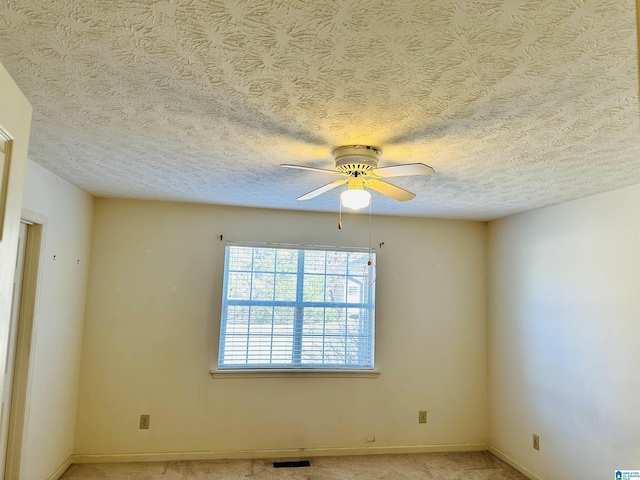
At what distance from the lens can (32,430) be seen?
268 cm

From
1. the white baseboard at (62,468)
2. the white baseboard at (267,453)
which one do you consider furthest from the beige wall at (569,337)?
the white baseboard at (62,468)

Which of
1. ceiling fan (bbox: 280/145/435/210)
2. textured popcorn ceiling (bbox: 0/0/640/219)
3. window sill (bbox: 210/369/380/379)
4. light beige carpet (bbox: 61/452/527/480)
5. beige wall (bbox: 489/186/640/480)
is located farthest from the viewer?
window sill (bbox: 210/369/380/379)

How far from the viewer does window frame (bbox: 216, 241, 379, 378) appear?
368cm

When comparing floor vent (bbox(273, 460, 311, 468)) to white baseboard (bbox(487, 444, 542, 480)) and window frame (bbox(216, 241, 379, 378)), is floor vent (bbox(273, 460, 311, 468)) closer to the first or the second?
window frame (bbox(216, 241, 379, 378))

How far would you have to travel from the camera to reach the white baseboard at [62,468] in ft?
9.90

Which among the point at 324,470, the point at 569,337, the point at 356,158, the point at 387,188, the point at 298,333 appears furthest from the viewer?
Result: the point at 298,333

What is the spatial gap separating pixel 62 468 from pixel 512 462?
3.75 meters

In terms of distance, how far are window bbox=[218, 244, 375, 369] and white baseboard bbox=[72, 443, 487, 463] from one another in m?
0.73

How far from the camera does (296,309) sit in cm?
384

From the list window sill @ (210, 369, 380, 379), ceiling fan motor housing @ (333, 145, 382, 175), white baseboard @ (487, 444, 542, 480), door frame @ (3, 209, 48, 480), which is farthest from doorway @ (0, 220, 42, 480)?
white baseboard @ (487, 444, 542, 480)

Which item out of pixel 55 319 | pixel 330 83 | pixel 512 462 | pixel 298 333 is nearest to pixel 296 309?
pixel 298 333

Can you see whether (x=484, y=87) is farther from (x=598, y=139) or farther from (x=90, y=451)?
(x=90, y=451)

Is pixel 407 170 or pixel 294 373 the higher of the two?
pixel 407 170

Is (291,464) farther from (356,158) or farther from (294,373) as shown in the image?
(356,158)
